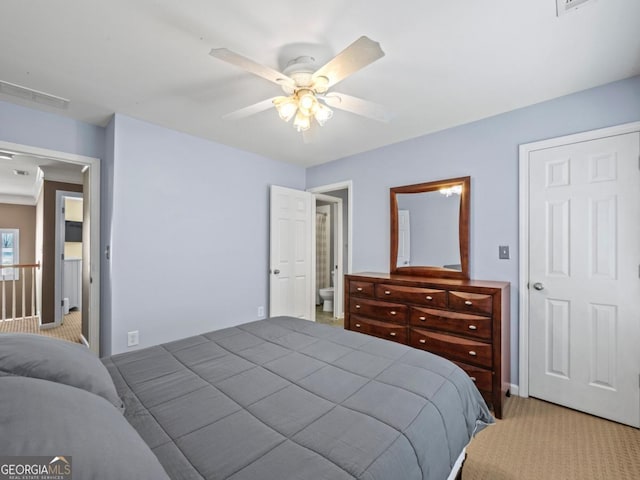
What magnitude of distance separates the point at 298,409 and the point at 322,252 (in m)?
5.16

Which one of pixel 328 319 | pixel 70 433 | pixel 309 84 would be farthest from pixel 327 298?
pixel 70 433

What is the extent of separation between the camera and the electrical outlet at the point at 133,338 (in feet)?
9.02

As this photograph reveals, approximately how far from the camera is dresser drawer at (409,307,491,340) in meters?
2.28

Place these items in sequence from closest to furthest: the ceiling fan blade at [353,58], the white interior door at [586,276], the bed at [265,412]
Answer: the bed at [265,412]
the ceiling fan blade at [353,58]
the white interior door at [586,276]

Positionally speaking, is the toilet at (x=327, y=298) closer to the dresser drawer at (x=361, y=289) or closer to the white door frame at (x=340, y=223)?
the white door frame at (x=340, y=223)

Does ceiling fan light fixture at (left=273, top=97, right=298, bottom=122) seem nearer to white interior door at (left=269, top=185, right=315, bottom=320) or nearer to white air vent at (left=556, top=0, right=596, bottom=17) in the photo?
white air vent at (left=556, top=0, right=596, bottom=17)

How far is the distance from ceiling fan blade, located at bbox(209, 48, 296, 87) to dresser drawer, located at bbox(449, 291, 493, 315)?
6.75ft

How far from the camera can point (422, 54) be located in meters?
1.83

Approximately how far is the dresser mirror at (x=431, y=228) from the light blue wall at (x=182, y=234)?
1783mm

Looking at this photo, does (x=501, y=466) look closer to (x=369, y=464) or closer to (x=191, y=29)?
(x=369, y=464)

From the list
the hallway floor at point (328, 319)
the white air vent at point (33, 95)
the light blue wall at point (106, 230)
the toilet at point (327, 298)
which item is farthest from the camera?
the toilet at point (327, 298)

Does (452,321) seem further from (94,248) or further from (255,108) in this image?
(94,248)

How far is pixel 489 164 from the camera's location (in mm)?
2727

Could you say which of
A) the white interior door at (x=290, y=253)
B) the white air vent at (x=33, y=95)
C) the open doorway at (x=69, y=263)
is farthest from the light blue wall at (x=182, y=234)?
the open doorway at (x=69, y=263)
